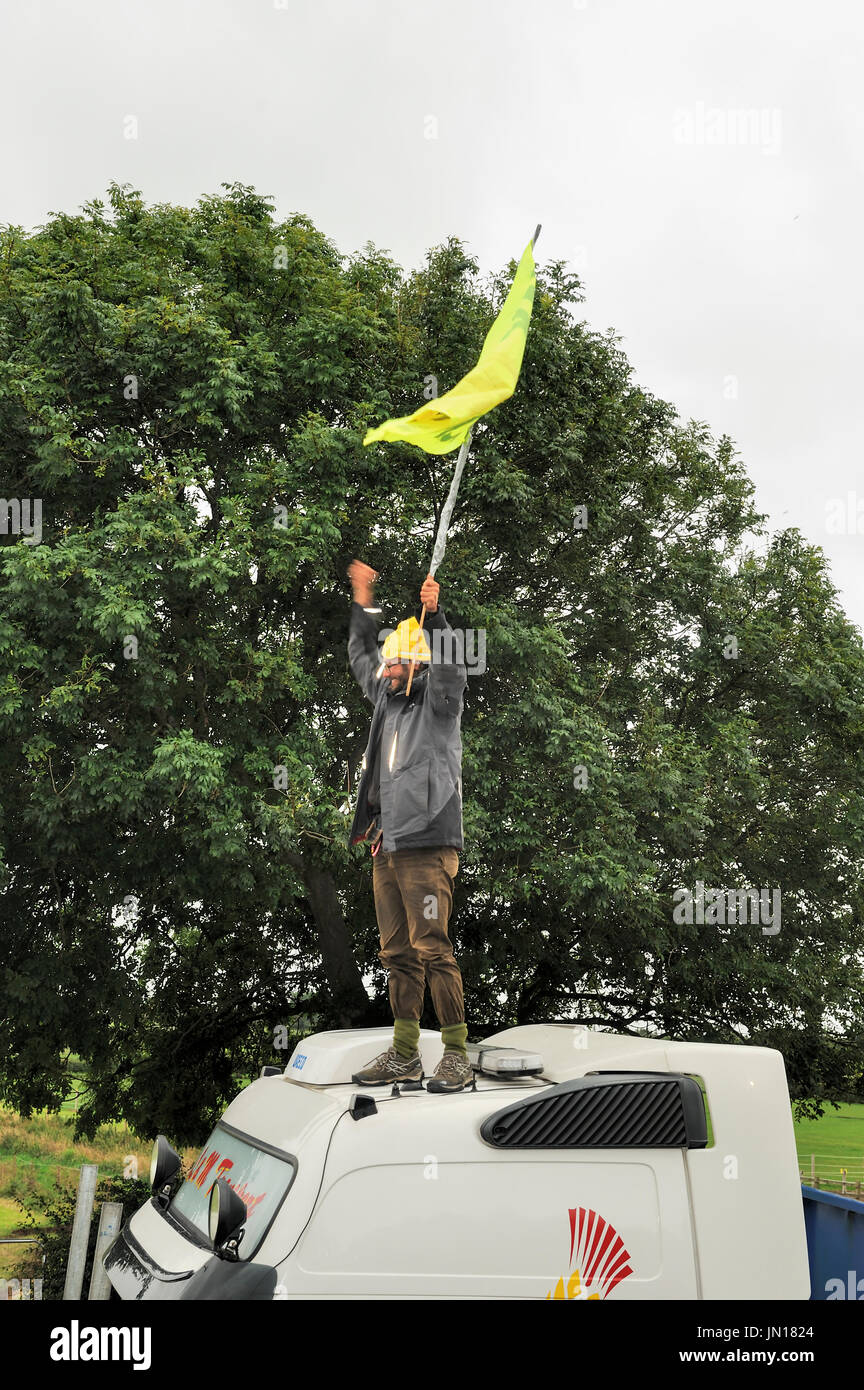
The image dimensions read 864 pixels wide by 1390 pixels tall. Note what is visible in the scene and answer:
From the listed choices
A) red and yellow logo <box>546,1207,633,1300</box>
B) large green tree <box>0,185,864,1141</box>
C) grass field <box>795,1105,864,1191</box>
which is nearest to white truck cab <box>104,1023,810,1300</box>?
red and yellow logo <box>546,1207,633,1300</box>

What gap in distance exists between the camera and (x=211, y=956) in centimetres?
1902

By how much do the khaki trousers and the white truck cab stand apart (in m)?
0.51

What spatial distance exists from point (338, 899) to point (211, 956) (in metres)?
3.27

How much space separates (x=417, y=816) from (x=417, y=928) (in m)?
0.51

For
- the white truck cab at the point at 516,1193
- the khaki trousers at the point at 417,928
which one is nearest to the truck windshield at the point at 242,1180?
the white truck cab at the point at 516,1193

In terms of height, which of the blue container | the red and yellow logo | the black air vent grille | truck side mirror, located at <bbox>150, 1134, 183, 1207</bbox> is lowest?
the blue container

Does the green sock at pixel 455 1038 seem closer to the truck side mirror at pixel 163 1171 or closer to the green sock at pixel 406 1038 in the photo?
the green sock at pixel 406 1038

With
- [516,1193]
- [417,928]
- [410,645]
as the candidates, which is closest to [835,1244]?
[417,928]

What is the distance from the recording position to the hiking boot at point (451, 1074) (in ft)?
14.5

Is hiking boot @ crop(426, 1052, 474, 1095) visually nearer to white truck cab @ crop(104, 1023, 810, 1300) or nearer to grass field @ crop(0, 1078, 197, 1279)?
white truck cab @ crop(104, 1023, 810, 1300)

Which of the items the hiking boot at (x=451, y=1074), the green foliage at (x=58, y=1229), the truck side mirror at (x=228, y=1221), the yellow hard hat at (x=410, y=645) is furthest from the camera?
the green foliage at (x=58, y=1229)

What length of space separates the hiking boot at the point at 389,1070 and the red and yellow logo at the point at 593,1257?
2.85ft

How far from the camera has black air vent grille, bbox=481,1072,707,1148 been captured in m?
4.10

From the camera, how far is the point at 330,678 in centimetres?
1537
